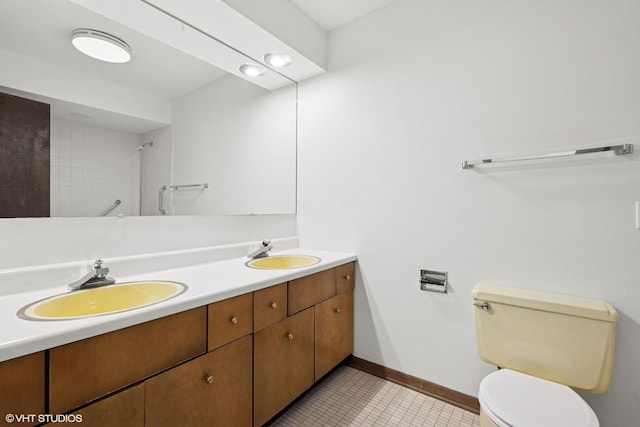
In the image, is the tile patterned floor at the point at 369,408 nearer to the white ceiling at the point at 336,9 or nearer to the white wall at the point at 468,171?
the white wall at the point at 468,171

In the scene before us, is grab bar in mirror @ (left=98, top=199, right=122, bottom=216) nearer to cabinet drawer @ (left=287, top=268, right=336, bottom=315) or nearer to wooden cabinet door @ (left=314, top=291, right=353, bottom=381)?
cabinet drawer @ (left=287, top=268, right=336, bottom=315)

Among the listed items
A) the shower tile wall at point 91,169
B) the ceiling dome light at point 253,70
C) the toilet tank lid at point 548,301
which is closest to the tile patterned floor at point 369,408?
the toilet tank lid at point 548,301

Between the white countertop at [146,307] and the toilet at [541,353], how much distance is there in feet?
3.02

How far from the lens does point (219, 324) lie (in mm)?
1173

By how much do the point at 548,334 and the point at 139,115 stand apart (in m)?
2.23

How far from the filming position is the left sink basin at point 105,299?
41.4 inches

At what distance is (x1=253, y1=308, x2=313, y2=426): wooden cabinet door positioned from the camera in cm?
136

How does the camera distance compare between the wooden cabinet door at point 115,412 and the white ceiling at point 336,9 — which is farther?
the white ceiling at point 336,9

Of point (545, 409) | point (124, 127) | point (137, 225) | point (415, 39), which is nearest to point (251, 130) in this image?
point (124, 127)

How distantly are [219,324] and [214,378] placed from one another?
208mm

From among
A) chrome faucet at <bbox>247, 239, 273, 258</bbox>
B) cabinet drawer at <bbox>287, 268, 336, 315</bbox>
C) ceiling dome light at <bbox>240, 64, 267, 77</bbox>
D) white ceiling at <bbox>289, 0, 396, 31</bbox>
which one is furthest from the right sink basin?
white ceiling at <bbox>289, 0, 396, 31</bbox>

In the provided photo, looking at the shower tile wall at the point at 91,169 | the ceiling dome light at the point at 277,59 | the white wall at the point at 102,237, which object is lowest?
the white wall at the point at 102,237

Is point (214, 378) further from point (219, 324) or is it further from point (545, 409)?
point (545, 409)

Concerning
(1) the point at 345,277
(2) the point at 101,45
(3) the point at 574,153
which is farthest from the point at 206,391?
(3) the point at 574,153
